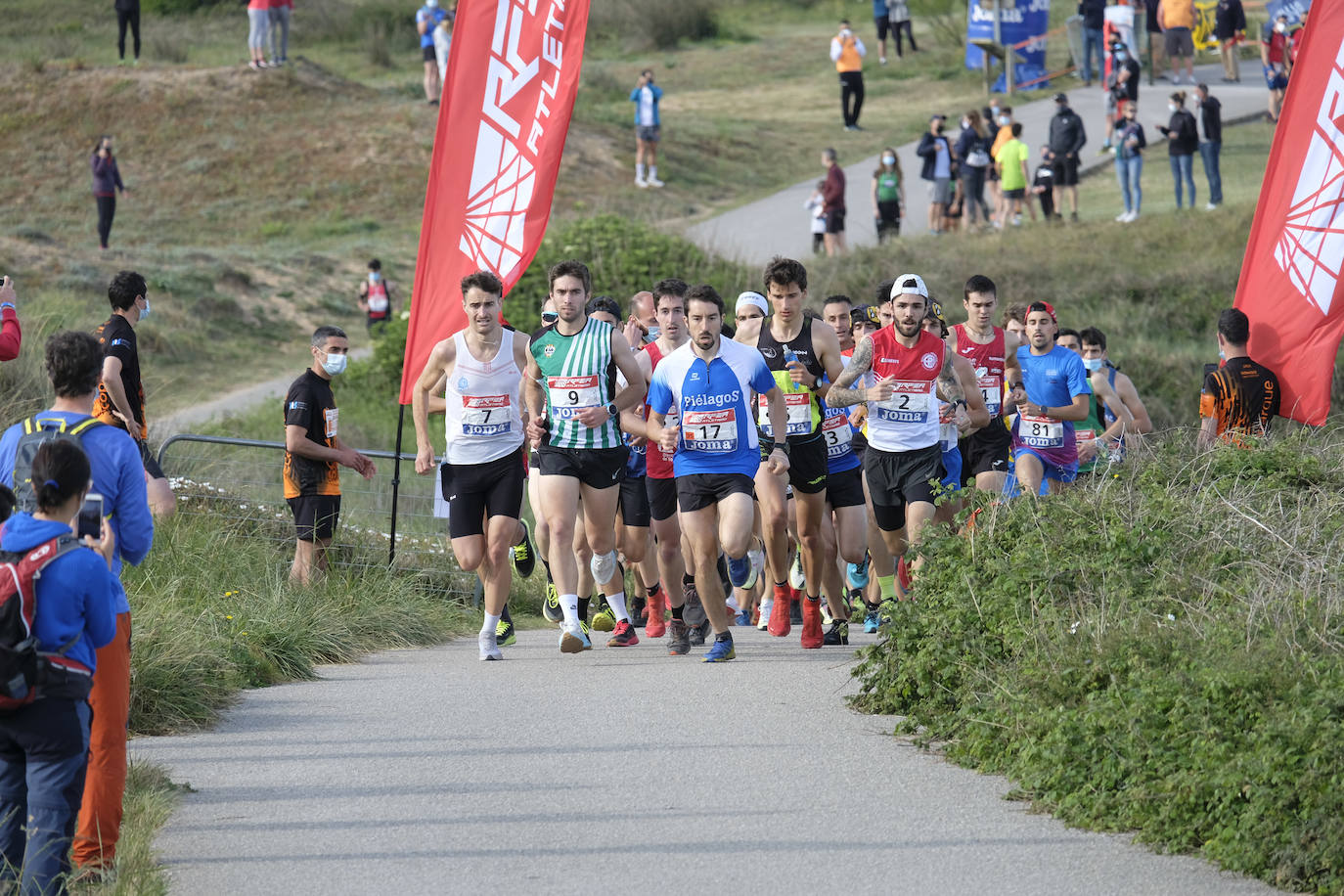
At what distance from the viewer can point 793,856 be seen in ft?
20.1

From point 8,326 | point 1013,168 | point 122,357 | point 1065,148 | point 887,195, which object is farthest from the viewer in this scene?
point 887,195

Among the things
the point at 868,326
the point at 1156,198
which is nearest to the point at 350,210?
the point at 1156,198

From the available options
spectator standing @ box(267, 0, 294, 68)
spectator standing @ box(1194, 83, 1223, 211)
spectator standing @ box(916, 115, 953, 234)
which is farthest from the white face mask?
spectator standing @ box(267, 0, 294, 68)

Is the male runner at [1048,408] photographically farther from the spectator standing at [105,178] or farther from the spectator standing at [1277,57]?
the spectator standing at [1277,57]

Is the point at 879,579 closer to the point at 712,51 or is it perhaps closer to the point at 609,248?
the point at 609,248

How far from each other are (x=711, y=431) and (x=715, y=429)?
26 millimetres

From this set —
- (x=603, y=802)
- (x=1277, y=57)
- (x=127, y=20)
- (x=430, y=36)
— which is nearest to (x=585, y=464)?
(x=603, y=802)

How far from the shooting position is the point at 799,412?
35.5ft

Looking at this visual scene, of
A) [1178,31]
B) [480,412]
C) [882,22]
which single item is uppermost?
[882,22]

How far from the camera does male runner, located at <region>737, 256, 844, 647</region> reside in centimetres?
1073

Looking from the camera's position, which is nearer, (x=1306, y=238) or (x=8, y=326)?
(x=8, y=326)

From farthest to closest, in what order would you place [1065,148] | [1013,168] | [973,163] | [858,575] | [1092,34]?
[1092,34], [973,163], [1013,168], [1065,148], [858,575]

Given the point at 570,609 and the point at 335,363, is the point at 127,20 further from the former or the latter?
the point at 570,609

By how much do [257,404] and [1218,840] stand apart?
20017 millimetres
